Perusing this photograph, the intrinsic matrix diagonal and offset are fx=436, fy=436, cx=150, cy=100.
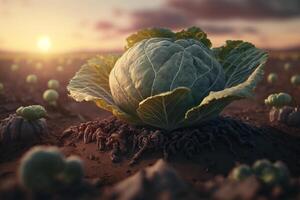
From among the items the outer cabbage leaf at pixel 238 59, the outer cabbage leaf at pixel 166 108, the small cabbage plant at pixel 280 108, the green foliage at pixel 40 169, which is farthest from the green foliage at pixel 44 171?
the small cabbage plant at pixel 280 108

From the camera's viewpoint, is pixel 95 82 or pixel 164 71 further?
pixel 95 82

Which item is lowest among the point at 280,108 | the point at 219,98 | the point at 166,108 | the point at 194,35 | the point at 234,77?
the point at 280,108

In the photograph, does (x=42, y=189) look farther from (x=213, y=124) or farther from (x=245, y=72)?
(x=245, y=72)

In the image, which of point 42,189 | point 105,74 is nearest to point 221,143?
point 105,74

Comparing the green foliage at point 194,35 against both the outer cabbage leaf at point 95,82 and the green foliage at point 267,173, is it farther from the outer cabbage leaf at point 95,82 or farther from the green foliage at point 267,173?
the green foliage at point 267,173

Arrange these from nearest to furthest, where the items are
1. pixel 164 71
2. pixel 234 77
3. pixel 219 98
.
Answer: pixel 219 98 < pixel 164 71 < pixel 234 77

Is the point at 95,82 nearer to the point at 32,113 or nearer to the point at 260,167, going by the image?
the point at 32,113

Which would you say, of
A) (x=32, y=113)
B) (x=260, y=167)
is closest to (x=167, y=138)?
(x=260, y=167)

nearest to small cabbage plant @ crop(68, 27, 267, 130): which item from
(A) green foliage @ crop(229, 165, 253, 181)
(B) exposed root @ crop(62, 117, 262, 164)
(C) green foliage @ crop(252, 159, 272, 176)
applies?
(B) exposed root @ crop(62, 117, 262, 164)
